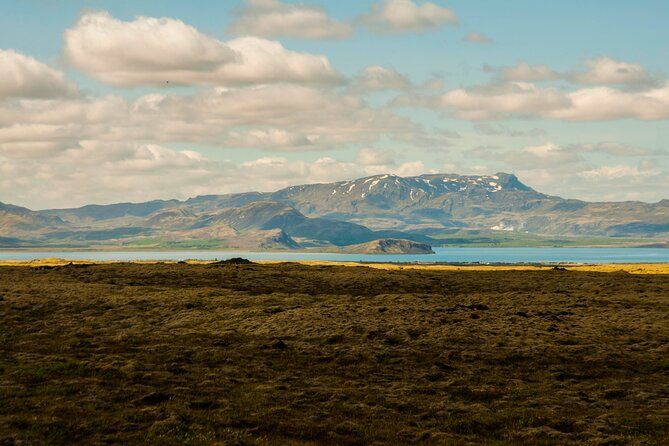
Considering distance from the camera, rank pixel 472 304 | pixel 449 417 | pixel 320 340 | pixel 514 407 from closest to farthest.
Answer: pixel 449 417, pixel 514 407, pixel 320 340, pixel 472 304

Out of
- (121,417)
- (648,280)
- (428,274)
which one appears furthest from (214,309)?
(648,280)

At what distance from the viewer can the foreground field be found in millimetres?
34781

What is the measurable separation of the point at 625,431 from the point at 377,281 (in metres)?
83.5

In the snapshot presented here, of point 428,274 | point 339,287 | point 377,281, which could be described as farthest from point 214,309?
point 428,274

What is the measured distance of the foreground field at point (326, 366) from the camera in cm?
3478

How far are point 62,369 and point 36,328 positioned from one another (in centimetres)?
2317

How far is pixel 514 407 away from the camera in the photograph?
40844mm

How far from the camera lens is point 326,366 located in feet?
174

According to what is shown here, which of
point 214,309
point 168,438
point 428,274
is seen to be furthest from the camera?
point 428,274

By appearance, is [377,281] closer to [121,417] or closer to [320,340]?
[320,340]

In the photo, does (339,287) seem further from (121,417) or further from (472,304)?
(121,417)

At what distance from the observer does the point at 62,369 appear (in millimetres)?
46344

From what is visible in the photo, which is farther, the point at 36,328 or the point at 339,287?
the point at 339,287

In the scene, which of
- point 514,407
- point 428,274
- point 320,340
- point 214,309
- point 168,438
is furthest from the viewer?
point 428,274
